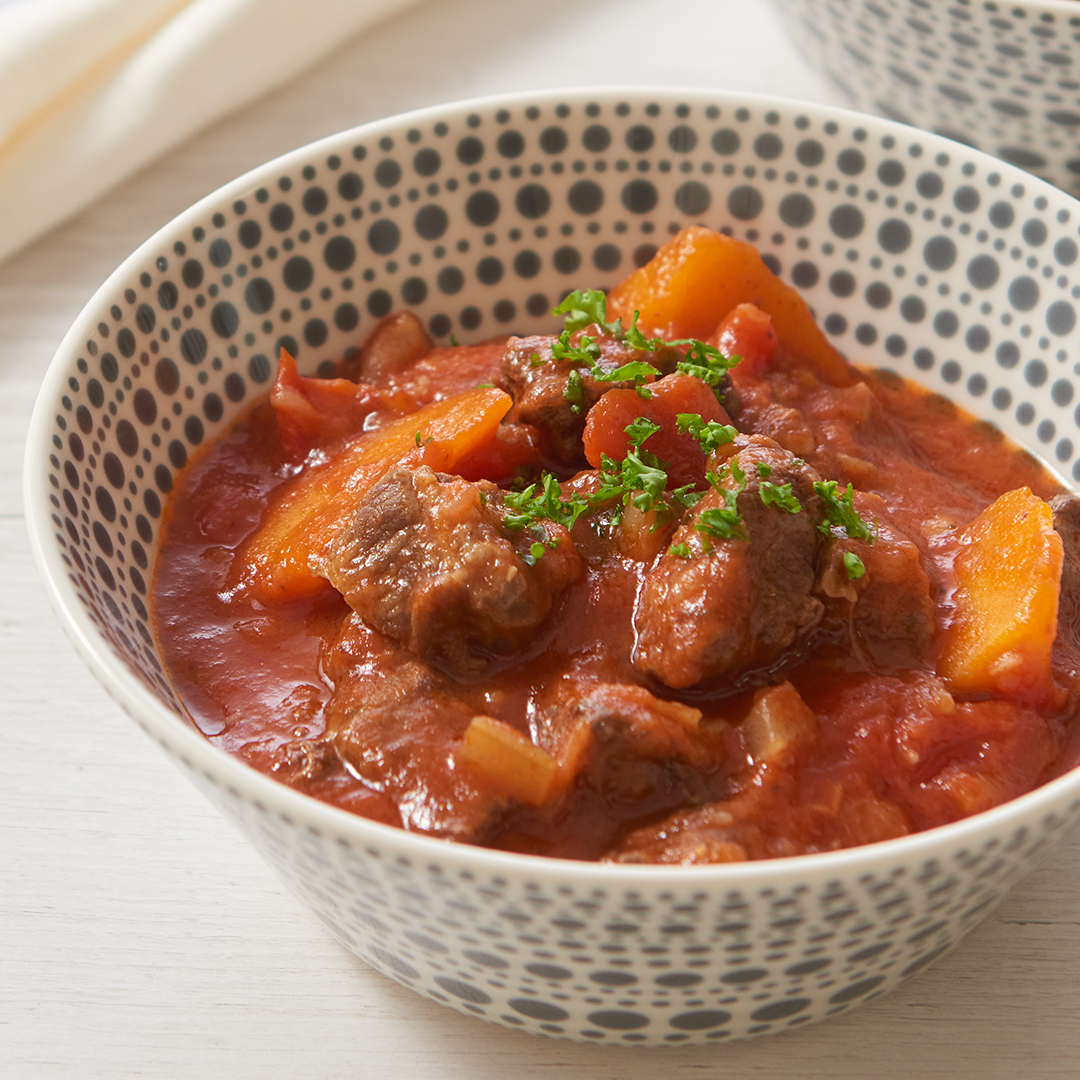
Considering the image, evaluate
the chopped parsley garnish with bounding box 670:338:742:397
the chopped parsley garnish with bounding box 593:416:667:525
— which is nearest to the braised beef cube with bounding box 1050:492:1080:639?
the chopped parsley garnish with bounding box 670:338:742:397

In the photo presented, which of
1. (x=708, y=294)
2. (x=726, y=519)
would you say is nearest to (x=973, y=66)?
(x=708, y=294)

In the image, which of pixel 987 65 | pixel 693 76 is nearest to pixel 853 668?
pixel 987 65

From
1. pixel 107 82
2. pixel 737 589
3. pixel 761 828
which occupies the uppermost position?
pixel 107 82

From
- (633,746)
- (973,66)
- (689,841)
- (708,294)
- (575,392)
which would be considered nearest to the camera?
(689,841)

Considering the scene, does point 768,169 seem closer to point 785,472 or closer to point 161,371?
point 785,472

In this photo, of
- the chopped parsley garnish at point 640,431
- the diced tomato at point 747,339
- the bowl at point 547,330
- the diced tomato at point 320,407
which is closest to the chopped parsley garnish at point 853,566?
the chopped parsley garnish at point 640,431

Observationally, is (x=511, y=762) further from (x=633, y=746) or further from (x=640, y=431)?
(x=640, y=431)
